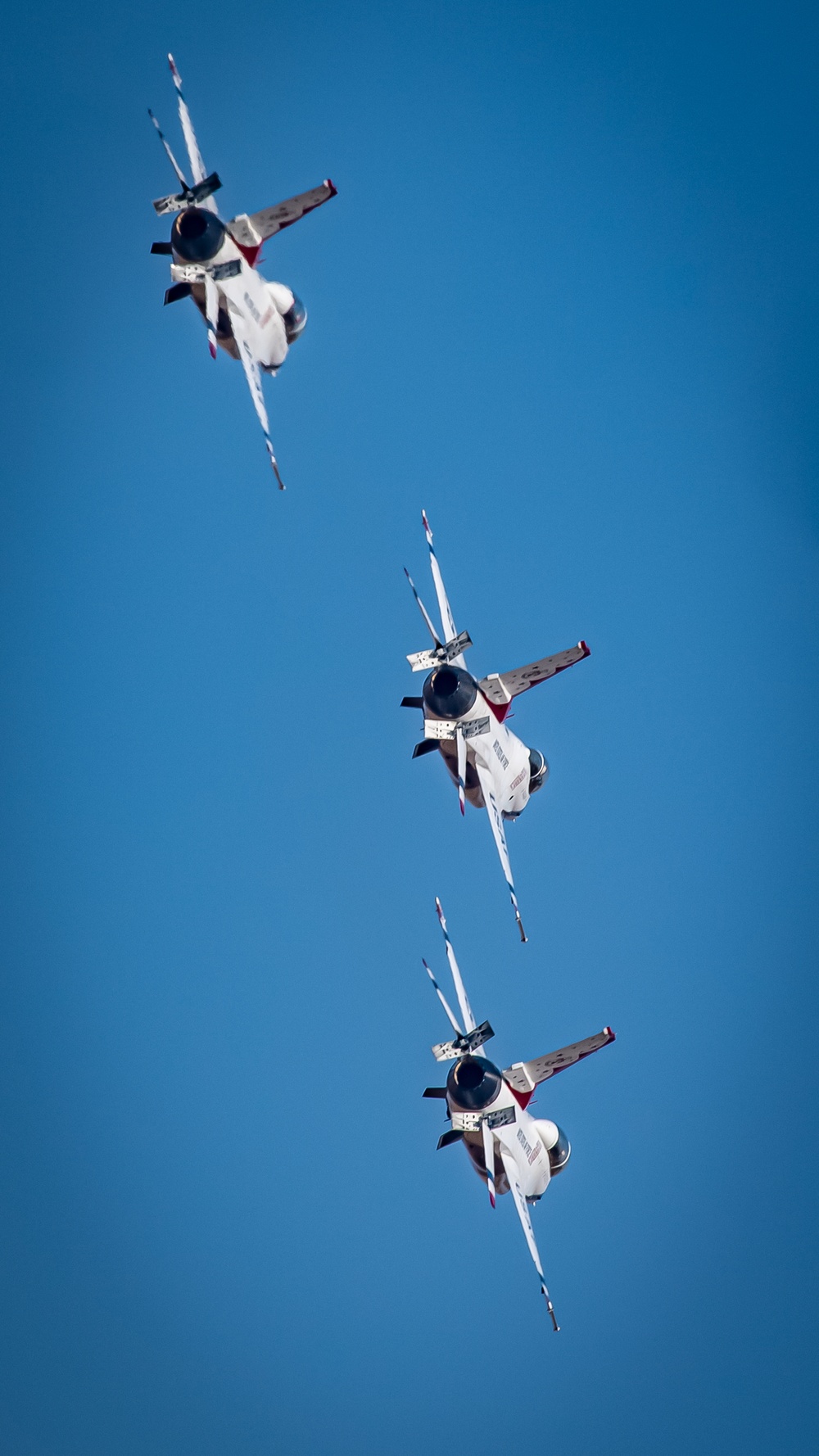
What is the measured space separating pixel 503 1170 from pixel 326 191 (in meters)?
17.4

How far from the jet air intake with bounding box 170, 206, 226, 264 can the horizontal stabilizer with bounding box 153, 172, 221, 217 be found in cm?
22

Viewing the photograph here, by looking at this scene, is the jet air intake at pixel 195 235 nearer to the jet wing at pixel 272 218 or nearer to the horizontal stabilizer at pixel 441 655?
the jet wing at pixel 272 218

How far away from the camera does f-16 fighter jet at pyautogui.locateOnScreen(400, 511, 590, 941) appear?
29.0 metres

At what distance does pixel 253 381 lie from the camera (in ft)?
102

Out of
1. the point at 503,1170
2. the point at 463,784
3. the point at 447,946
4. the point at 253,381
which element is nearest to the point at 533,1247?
the point at 503,1170

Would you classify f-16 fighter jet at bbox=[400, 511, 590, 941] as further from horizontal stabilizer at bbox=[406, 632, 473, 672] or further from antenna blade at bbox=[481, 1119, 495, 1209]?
antenna blade at bbox=[481, 1119, 495, 1209]

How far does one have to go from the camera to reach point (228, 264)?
2930 centimetres

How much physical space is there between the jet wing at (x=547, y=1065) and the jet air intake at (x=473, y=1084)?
95 cm

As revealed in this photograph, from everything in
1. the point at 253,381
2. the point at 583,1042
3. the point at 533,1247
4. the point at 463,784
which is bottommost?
the point at 533,1247

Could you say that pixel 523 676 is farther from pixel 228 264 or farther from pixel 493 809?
pixel 228 264

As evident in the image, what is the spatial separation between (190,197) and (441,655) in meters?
8.70

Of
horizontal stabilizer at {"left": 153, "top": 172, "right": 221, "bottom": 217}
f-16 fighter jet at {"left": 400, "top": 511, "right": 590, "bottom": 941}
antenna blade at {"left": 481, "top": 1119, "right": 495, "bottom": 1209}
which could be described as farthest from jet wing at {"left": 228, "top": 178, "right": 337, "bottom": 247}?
antenna blade at {"left": 481, "top": 1119, "right": 495, "bottom": 1209}

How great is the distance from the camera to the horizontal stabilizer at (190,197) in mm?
28625

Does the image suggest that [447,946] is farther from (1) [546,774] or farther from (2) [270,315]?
(2) [270,315]
